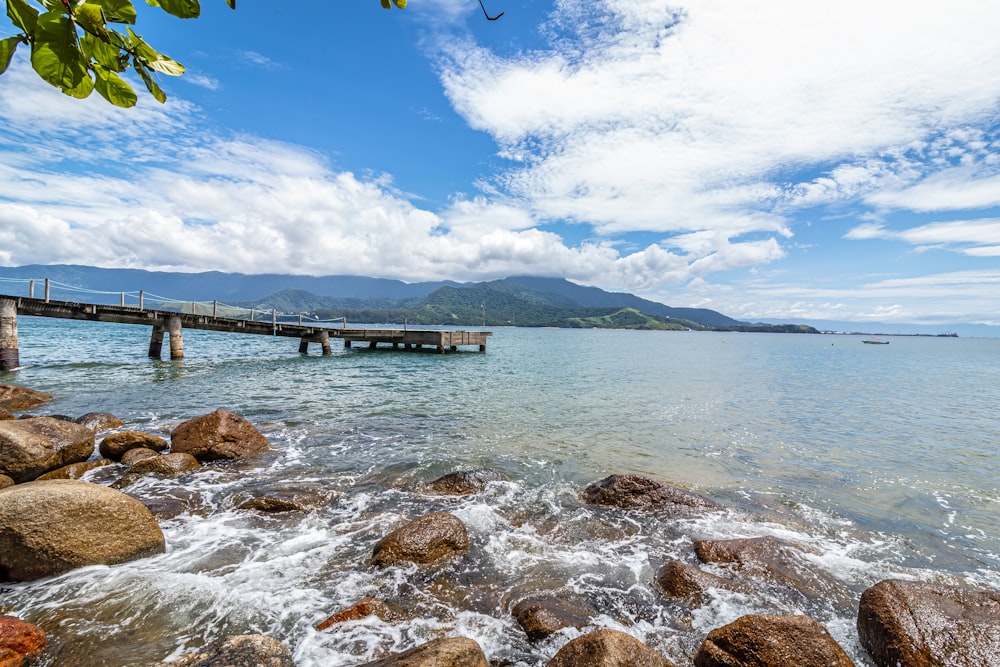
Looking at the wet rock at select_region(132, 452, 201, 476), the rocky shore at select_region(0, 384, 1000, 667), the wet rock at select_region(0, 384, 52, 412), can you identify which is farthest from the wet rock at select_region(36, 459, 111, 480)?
the wet rock at select_region(0, 384, 52, 412)

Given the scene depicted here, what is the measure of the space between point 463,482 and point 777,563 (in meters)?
6.37

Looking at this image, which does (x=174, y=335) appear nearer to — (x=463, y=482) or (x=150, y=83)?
(x=463, y=482)

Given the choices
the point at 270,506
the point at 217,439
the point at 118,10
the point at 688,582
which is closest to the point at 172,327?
the point at 217,439

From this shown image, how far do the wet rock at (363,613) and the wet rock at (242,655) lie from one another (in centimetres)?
89

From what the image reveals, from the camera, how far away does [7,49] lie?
1.35 m

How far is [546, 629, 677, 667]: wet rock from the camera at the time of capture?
14.2 ft

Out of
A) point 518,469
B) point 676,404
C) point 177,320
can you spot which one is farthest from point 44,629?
point 177,320

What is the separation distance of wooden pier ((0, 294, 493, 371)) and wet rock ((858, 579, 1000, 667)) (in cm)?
3750

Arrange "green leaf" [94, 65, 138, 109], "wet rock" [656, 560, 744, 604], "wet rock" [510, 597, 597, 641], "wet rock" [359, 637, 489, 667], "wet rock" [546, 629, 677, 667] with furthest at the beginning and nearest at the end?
"wet rock" [656, 560, 744, 604]
"wet rock" [510, 597, 597, 641]
"wet rock" [546, 629, 677, 667]
"wet rock" [359, 637, 489, 667]
"green leaf" [94, 65, 138, 109]

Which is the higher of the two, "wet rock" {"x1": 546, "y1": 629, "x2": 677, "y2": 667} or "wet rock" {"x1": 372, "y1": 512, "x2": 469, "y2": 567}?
"wet rock" {"x1": 546, "y1": 629, "x2": 677, "y2": 667}

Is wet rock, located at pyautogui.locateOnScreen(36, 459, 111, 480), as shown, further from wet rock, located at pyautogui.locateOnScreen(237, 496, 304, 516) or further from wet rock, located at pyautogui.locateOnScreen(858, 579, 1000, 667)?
wet rock, located at pyautogui.locateOnScreen(858, 579, 1000, 667)

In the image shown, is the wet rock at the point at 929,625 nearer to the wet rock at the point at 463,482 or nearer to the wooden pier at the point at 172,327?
the wet rock at the point at 463,482

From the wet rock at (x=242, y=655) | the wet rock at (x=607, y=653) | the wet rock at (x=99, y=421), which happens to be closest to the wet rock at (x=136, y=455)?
the wet rock at (x=99, y=421)

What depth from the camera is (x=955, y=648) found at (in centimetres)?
479
